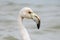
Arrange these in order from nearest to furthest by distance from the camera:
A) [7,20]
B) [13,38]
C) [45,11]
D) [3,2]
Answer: [13,38]
[7,20]
[45,11]
[3,2]

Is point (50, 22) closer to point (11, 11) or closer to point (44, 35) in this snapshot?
point (44, 35)

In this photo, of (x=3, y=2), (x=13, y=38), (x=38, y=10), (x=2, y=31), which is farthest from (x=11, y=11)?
(x=13, y=38)

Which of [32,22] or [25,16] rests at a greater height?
[25,16]

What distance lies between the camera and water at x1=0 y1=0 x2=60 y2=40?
32.7 feet

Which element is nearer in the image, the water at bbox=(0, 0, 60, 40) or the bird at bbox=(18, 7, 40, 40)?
the bird at bbox=(18, 7, 40, 40)

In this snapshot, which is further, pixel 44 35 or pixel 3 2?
pixel 3 2

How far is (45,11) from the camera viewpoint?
13.7 meters

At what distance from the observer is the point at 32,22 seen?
11531 mm

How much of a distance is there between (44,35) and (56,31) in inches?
30.1

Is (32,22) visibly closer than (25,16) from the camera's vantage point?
No

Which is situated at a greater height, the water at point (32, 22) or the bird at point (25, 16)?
the bird at point (25, 16)

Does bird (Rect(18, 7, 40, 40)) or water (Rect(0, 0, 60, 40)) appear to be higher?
bird (Rect(18, 7, 40, 40))

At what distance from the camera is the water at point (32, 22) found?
996 centimetres

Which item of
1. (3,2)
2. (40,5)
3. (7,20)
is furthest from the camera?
(3,2)
